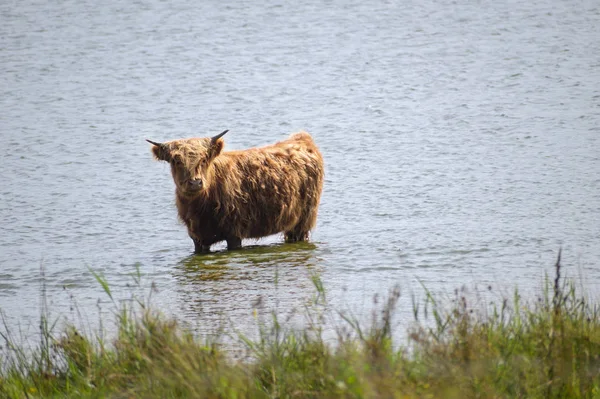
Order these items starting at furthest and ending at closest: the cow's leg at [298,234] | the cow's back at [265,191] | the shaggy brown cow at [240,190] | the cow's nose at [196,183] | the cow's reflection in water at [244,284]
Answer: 1. the cow's leg at [298,234]
2. the cow's back at [265,191]
3. the shaggy brown cow at [240,190]
4. the cow's nose at [196,183]
5. the cow's reflection in water at [244,284]

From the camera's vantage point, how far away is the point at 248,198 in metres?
8.55

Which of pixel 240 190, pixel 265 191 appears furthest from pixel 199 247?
pixel 265 191

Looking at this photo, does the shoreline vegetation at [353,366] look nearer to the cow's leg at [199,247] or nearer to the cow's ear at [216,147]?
the cow's ear at [216,147]

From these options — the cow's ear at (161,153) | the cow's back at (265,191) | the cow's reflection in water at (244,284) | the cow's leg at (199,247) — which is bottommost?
the cow's reflection in water at (244,284)

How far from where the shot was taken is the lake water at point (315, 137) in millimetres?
7457

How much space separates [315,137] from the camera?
525 inches

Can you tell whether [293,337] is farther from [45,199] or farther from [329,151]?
[329,151]

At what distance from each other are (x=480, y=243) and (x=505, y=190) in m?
2.25

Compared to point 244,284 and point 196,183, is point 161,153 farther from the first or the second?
point 244,284

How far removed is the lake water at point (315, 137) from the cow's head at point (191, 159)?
0.62 metres

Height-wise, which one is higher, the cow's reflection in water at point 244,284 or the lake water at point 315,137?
the lake water at point 315,137

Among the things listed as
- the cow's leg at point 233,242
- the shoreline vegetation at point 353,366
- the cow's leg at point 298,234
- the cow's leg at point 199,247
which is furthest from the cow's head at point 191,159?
the shoreline vegetation at point 353,366

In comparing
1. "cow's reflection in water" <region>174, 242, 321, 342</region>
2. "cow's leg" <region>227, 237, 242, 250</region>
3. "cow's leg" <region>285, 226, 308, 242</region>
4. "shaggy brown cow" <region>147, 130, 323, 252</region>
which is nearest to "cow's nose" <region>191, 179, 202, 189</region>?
"shaggy brown cow" <region>147, 130, 323, 252</region>

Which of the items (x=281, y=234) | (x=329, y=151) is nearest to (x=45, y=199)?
(x=281, y=234)
